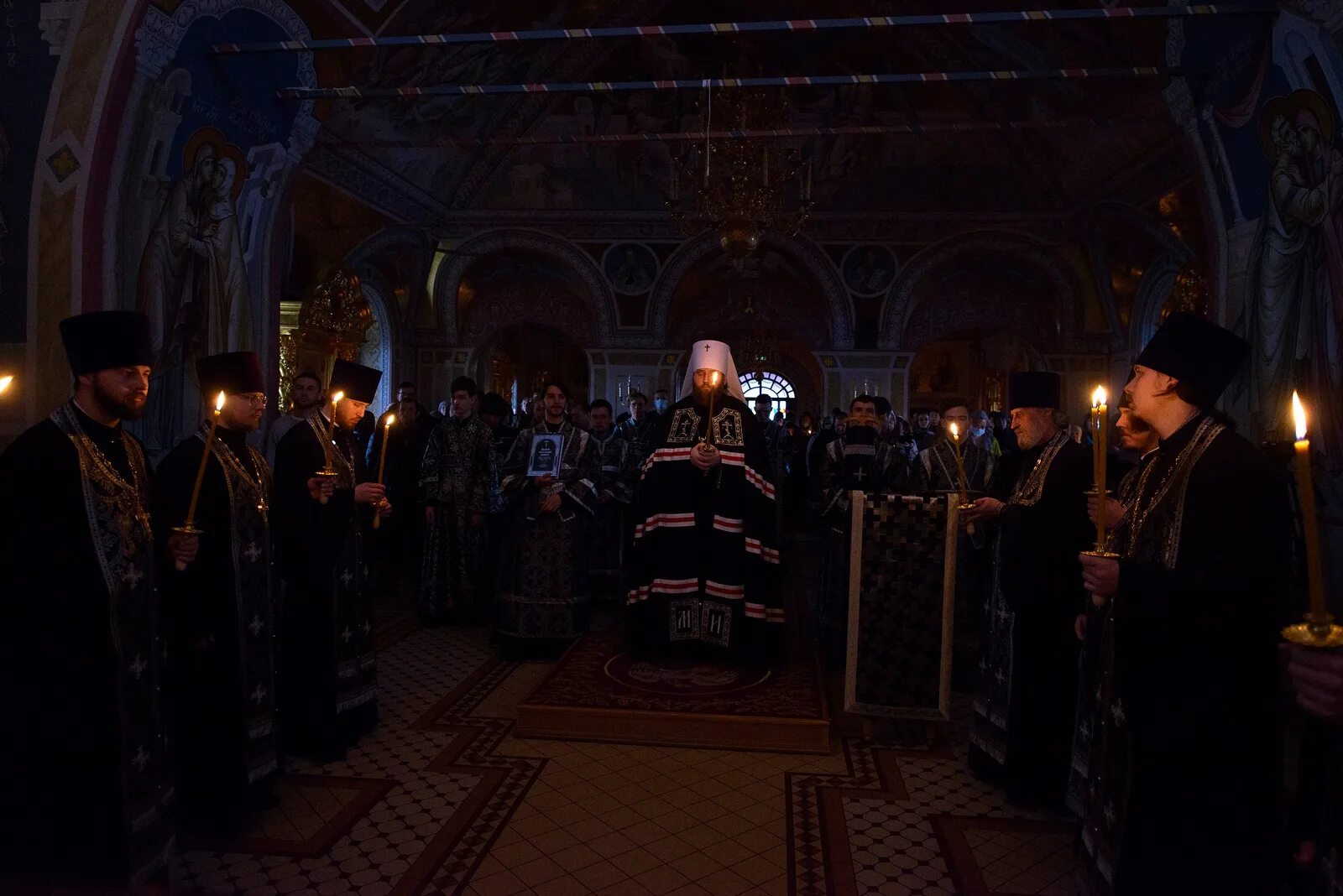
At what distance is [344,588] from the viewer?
4164mm

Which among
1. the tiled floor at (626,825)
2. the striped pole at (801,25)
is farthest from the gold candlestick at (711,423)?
the striped pole at (801,25)

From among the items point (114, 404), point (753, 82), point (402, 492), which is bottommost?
point (402, 492)

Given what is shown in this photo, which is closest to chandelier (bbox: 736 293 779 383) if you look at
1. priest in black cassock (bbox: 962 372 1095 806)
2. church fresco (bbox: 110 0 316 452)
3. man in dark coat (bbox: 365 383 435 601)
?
man in dark coat (bbox: 365 383 435 601)

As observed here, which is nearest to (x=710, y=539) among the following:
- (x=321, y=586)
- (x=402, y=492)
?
(x=321, y=586)

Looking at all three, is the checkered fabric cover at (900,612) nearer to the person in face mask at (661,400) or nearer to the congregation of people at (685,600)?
the congregation of people at (685,600)

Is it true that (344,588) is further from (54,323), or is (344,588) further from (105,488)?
(54,323)

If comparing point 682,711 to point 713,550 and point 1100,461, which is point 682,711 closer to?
point 713,550

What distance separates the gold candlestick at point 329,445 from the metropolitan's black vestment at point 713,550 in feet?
6.71

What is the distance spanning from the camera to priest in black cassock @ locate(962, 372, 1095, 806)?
3.55m

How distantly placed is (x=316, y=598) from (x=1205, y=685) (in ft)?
11.7

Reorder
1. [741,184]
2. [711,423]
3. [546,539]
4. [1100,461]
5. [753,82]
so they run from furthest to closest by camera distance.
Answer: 1. [741,184]
2. [753,82]
3. [546,539]
4. [711,423]
5. [1100,461]

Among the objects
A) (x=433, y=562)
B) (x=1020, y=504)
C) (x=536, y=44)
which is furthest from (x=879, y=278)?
(x=1020, y=504)

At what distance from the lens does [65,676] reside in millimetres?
2564

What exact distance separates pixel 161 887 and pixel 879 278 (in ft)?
45.6
